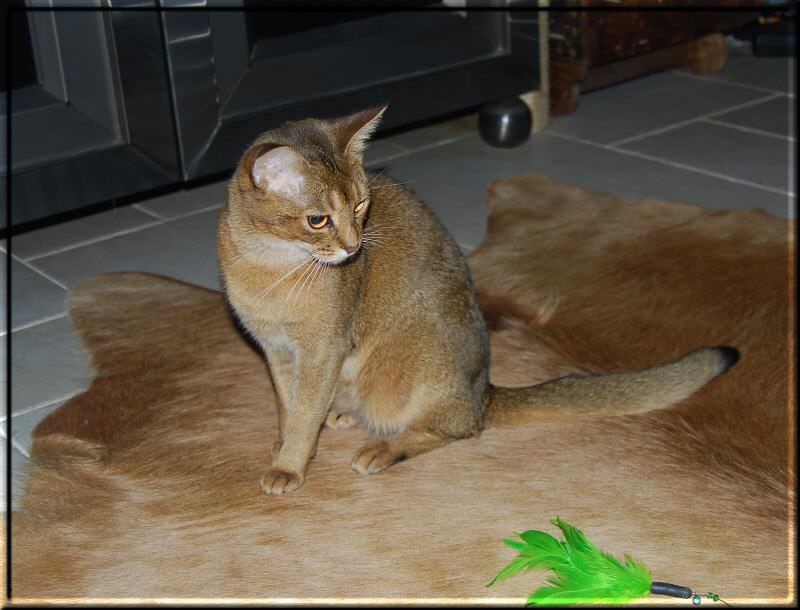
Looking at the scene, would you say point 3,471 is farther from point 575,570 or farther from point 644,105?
point 644,105

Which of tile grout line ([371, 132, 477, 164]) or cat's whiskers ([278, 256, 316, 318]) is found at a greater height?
cat's whiskers ([278, 256, 316, 318])

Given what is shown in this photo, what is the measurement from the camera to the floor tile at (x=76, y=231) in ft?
7.99

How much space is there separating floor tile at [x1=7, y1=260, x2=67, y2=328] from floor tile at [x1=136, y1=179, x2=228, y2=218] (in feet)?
1.34

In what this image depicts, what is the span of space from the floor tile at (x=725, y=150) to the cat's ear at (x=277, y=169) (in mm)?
1677

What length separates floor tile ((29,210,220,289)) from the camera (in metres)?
2.30

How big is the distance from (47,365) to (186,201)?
0.82 meters

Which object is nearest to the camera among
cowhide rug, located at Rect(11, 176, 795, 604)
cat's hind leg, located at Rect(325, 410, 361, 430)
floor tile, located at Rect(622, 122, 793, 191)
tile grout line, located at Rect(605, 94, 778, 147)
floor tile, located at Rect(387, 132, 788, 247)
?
cowhide rug, located at Rect(11, 176, 795, 604)

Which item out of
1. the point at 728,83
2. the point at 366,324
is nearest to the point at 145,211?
the point at 366,324

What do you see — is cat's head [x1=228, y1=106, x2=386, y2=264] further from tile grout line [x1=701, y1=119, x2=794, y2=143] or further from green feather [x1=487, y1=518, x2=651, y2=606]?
tile grout line [x1=701, y1=119, x2=794, y2=143]

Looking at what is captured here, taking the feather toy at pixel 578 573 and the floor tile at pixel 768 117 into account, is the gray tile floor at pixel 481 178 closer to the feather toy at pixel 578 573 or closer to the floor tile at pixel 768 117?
the floor tile at pixel 768 117

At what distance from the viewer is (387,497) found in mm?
1590

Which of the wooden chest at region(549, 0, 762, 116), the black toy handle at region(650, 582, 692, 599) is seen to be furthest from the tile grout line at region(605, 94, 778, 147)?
the black toy handle at region(650, 582, 692, 599)

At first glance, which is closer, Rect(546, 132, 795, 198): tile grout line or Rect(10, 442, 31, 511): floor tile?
Rect(10, 442, 31, 511): floor tile

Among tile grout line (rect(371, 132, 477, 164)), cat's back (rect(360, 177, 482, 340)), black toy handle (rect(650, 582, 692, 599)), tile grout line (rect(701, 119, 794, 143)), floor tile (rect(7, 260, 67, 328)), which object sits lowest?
black toy handle (rect(650, 582, 692, 599))
